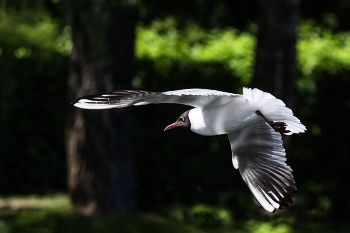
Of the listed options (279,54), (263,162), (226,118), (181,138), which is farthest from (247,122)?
(181,138)

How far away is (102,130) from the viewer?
8211 mm

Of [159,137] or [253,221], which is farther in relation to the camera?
[159,137]

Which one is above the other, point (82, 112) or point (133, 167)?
point (82, 112)

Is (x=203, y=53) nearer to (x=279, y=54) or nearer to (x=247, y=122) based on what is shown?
(x=279, y=54)

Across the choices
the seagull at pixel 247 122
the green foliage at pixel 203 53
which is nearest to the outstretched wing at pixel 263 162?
the seagull at pixel 247 122

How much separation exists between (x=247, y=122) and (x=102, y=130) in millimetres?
3752

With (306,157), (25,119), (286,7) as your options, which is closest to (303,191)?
(306,157)

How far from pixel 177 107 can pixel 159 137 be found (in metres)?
0.49

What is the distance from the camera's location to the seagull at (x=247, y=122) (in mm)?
4094

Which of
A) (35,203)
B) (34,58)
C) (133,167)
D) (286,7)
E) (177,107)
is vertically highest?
(286,7)

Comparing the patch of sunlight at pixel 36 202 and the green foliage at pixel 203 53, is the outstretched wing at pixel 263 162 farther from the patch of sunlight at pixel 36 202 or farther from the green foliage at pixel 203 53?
the green foliage at pixel 203 53

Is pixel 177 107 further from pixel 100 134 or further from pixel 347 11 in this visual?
pixel 347 11

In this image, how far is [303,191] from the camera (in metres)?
9.09

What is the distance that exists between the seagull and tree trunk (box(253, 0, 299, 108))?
2.31 meters
